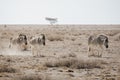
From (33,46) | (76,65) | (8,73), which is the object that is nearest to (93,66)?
(76,65)

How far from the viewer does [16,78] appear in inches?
512

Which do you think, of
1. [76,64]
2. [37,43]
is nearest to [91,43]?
[37,43]

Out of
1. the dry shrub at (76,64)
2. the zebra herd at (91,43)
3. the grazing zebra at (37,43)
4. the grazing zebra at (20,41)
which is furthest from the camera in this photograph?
the grazing zebra at (20,41)

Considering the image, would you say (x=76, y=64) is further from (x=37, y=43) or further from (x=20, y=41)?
(x=20, y=41)

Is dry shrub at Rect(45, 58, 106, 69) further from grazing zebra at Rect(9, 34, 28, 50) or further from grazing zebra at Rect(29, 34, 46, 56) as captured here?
grazing zebra at Rect(9, 34, 28, 50)

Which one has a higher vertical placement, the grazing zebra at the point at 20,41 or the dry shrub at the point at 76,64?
the grazing zebra at the point at 20,41

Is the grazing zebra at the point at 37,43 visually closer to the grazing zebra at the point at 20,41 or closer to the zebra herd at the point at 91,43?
the zebra herd at the point at 91,43

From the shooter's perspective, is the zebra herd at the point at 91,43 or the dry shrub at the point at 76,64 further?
the zebra herd at the point at 91,43

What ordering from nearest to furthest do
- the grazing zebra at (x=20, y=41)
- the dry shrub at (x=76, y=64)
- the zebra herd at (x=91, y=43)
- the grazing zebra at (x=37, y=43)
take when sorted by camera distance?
the dry shrub at (x=76, y=64) → the zebra herd at (x=91, y=43) → the grazing zebra at (x=37, y=43) → the grazing zebra at (x=20, y=41)

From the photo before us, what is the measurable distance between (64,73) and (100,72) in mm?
1688

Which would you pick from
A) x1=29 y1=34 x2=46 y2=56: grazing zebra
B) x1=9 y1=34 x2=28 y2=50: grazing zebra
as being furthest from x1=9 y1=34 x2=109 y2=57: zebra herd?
x1=9 y1=34 x2=28 y2=50: grazing zebra

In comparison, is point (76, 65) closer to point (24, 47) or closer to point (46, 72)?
point (46, 72)

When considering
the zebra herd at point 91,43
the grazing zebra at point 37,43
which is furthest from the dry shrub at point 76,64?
the grazing zebra at point 37,43

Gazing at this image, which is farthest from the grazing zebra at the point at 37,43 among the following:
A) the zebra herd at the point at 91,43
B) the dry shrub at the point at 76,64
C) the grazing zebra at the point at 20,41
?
the dry shrub at the point at 76,64
